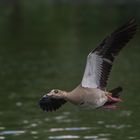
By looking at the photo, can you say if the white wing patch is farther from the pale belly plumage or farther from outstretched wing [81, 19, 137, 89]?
the pale belly plumage

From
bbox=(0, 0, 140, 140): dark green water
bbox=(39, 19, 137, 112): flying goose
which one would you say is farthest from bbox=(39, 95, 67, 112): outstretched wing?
bbox=(0, 0, 140, 140): dark green water


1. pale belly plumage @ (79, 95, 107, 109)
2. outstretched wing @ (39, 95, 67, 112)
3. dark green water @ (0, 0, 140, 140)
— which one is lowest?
pale belly plumage @ (79, 95, 107, 109)

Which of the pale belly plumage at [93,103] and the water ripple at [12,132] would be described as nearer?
the pale belly plumage at [93,103]

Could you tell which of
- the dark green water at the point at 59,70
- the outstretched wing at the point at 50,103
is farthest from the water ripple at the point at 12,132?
the outstretched wing at the point at 50,103

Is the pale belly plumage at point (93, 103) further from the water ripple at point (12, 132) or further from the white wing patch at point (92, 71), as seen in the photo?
the water ripple at point (12, 132)

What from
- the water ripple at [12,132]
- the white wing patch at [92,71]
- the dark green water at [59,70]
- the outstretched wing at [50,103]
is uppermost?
the dark green water at [59,70]

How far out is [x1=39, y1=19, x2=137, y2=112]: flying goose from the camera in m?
15.5

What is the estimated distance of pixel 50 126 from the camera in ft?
70.9

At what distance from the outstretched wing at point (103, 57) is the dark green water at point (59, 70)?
137 inches

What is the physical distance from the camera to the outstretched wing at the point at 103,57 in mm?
15852

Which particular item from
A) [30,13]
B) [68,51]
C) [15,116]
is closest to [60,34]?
[68,51]

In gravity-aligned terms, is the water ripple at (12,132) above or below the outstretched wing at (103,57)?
above

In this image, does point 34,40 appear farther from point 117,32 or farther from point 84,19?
point 117,32

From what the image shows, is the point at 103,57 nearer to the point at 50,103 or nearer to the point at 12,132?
the point at 50,103
